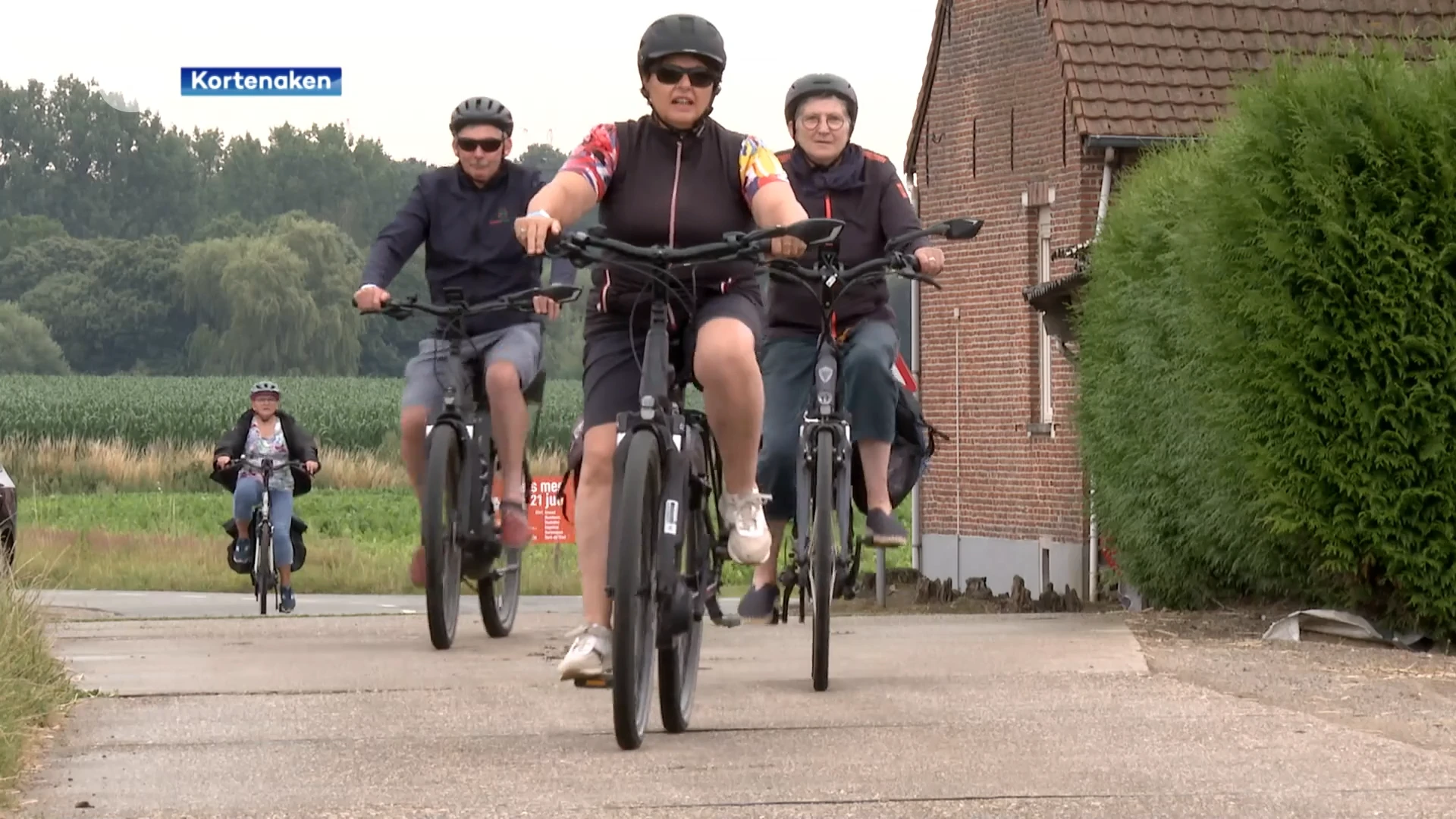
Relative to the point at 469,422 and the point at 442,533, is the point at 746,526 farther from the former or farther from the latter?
the point at 469,422

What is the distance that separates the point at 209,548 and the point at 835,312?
24767 mm

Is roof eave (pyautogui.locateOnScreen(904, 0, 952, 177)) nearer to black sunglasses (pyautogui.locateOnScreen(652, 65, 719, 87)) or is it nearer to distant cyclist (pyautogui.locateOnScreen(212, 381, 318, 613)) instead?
distant cyclist (pyautogui.locateOnScreen(212, 381, 318, 613))

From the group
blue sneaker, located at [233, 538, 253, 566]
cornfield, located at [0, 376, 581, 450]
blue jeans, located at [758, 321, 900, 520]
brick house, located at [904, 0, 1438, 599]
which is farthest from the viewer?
cornfield, located at [0, 376, 581, 450]

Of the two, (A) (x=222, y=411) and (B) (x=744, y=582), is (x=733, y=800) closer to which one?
(B) (x=744, y=582)

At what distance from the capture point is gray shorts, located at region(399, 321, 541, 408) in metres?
10.3

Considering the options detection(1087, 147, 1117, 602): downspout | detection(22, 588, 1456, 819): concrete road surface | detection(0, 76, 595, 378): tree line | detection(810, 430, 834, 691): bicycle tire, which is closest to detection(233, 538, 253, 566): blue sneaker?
detection(1087, 147, 1117, 602): downspout

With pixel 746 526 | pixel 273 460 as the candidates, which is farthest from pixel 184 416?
pixel 746 526

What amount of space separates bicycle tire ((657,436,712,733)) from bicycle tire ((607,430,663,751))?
12 cm

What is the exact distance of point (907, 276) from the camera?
9078 mm

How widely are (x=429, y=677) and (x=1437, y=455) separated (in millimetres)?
4298

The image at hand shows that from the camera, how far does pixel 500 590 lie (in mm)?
10859

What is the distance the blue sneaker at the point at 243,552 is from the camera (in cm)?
1950

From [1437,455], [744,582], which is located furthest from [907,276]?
[744,582]

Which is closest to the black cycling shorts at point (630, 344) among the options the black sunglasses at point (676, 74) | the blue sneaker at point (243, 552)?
the black sunglasses at point (676, 74)
